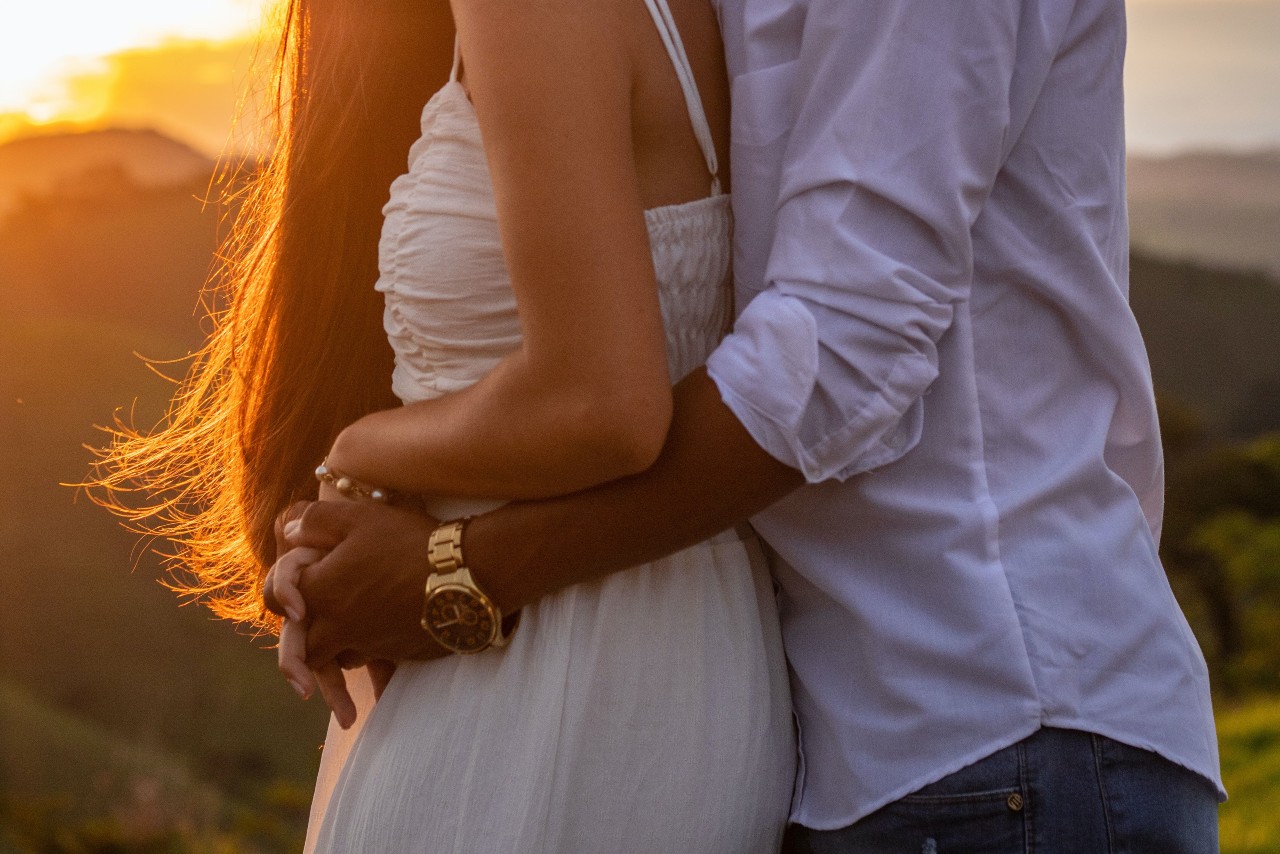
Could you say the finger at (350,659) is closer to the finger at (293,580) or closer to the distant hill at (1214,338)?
the finger at (293,580)

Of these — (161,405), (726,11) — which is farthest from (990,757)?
(161,405)

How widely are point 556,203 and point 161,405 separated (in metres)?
3.98

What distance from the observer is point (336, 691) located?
1.34m

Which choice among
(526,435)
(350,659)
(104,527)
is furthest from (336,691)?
(104,527)

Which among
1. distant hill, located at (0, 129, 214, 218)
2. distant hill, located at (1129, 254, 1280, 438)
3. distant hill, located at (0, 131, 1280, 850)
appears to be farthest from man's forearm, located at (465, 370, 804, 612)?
distant hill, located at (1129, 254, 1280, 438)

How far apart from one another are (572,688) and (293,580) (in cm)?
34

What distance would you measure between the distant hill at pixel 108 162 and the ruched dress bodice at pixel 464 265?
3.13 meters

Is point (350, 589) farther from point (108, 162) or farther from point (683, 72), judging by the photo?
point (108, 162)

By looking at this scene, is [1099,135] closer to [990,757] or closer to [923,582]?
[923,582]

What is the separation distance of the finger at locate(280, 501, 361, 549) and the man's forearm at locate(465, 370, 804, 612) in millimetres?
164

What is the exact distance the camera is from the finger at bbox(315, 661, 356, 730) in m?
1.33

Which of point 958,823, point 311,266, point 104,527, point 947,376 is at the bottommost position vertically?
point 104,527

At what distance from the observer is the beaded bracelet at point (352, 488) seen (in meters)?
1.24

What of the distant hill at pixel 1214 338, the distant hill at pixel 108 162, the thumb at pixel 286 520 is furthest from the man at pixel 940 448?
the distant hill at pixel 1214 338
